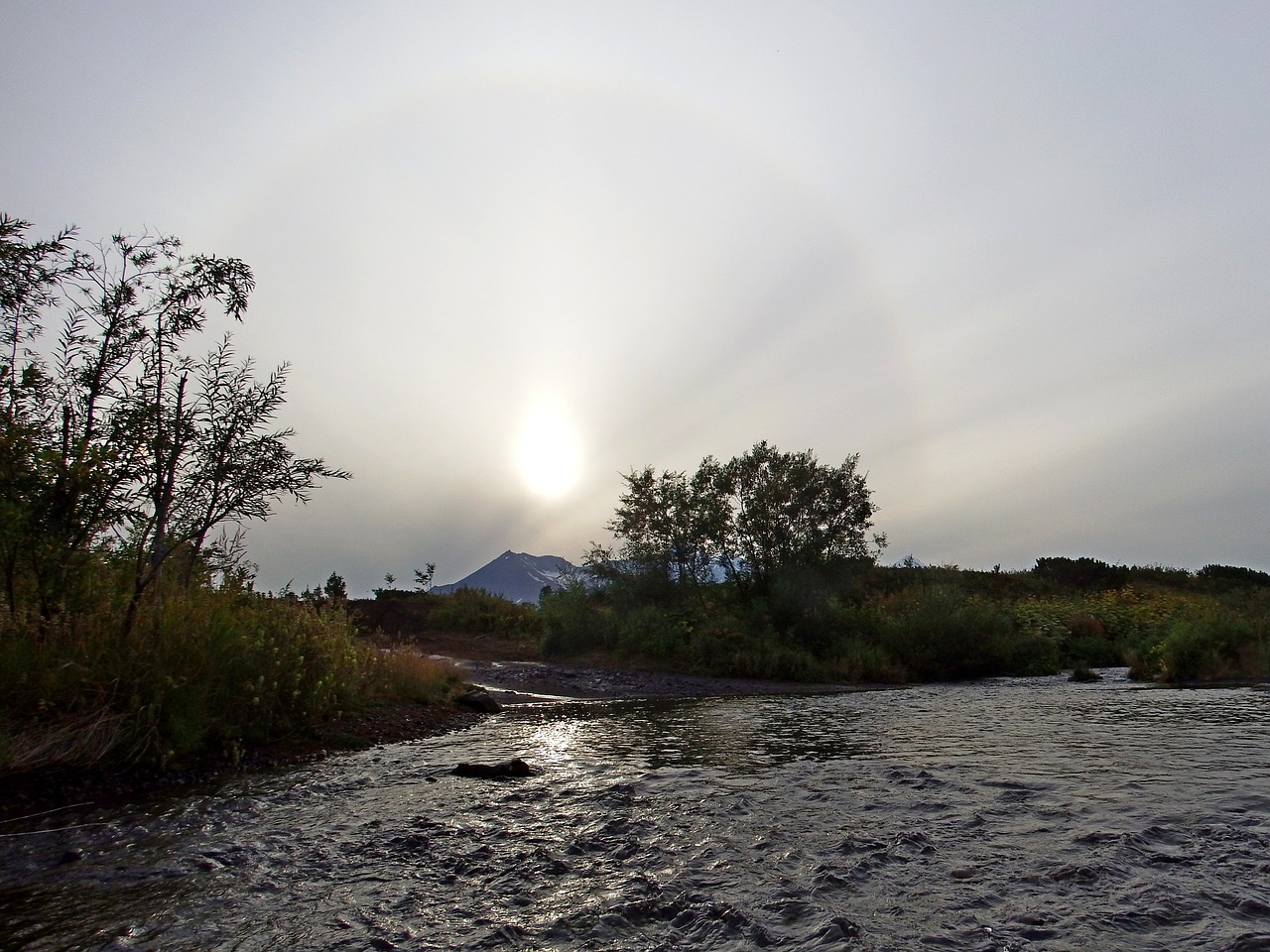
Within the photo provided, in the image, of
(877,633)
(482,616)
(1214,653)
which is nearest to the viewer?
(1214,653)

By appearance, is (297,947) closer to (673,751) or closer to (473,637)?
(673,751)

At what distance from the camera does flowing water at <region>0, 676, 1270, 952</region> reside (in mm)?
4988

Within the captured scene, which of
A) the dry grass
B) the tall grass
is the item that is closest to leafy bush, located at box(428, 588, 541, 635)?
the tall grass

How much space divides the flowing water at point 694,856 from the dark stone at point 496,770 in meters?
0.29

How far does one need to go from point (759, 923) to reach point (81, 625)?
8.83 metres

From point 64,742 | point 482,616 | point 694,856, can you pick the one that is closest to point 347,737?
point 64,742

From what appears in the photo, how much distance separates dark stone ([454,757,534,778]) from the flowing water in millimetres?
290

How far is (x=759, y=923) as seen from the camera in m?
5.12

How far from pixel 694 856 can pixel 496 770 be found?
4280 mm

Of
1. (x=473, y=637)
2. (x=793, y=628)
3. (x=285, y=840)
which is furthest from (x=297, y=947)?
(x=473, y=637)

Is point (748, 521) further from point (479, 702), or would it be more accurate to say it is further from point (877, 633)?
point (479, 702)

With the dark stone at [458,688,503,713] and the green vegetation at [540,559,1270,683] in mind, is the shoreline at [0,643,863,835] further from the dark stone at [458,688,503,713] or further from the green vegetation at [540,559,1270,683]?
the green vegetation at [540,559,1270,683]

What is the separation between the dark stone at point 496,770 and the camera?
10.1 meters

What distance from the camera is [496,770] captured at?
10.1 m
